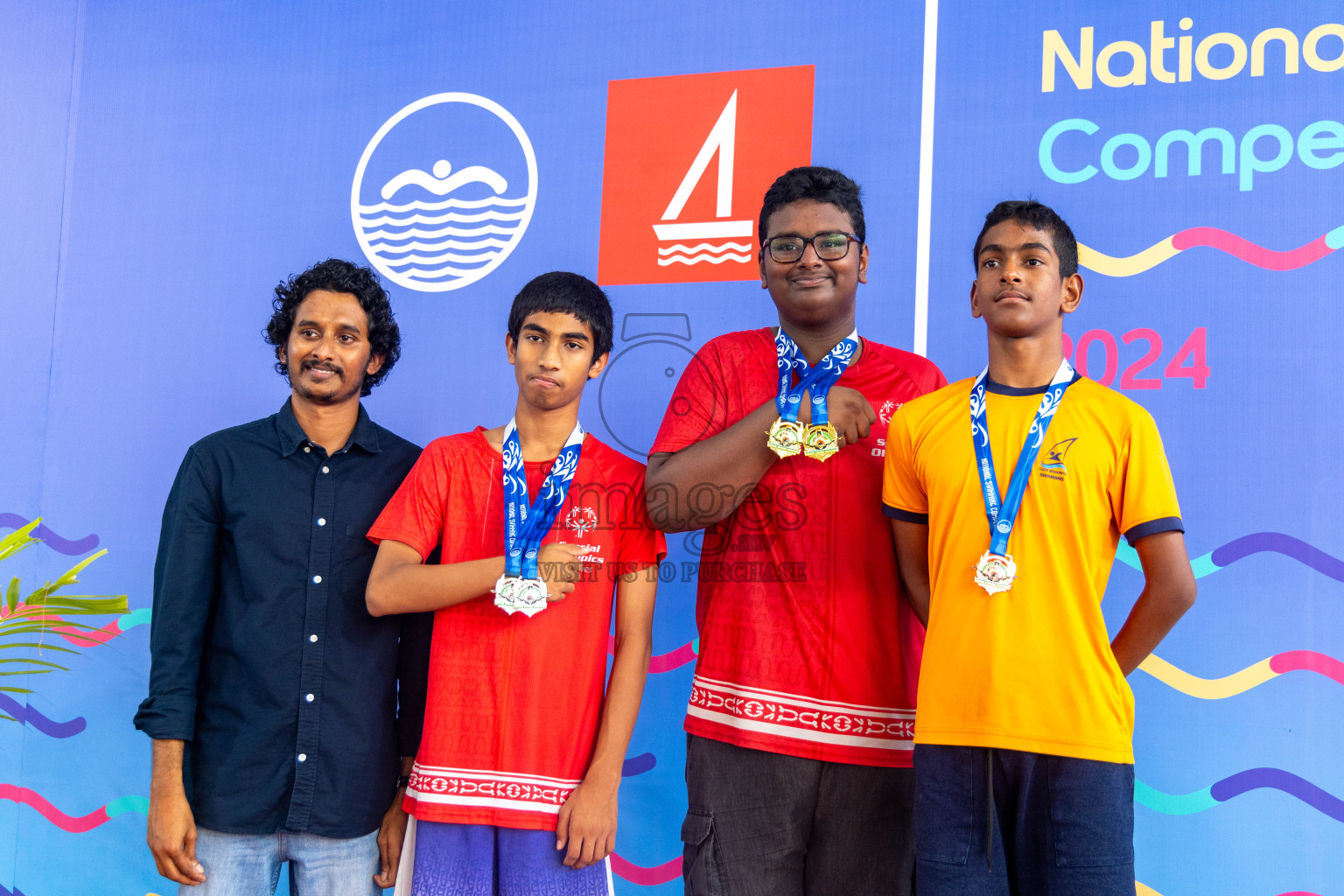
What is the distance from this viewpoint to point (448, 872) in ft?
6.26

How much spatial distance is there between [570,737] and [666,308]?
56.6 inches

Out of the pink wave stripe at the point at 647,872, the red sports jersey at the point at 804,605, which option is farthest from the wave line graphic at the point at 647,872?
the red sports jersey at the point at 804,605

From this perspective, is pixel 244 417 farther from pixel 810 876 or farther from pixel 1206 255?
pixel 1206 255

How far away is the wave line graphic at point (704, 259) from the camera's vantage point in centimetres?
295

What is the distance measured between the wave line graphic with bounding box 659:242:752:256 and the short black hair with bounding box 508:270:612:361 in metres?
0.82

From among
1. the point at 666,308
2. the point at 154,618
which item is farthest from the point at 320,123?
the point at 154,618

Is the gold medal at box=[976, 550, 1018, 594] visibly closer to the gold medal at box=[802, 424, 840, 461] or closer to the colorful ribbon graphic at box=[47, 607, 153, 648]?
the gold medal at box=[802, 424, 840, 461]

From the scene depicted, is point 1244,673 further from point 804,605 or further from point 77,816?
point 77,816

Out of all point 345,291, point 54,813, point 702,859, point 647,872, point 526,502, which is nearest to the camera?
point 702,859

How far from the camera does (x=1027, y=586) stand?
1723 millimetres

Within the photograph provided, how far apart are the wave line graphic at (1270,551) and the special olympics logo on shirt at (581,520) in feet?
4.73

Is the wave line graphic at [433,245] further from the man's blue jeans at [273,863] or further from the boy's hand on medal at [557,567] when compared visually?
the man's blue jeans at [273,863]

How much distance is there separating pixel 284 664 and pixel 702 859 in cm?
97

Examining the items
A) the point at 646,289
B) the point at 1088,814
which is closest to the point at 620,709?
the point at 1088,814
